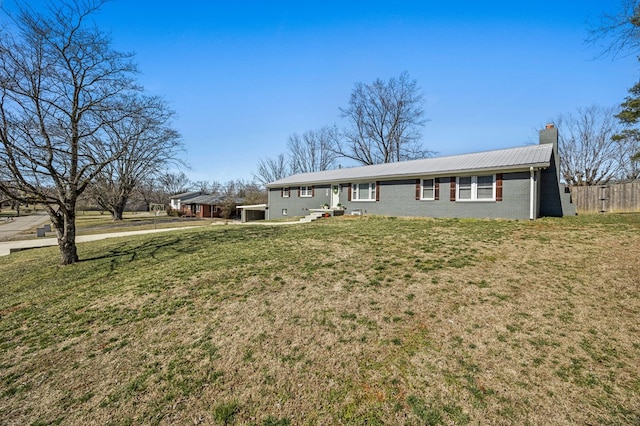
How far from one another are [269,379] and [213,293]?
280 cm

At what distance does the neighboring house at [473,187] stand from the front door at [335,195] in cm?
48

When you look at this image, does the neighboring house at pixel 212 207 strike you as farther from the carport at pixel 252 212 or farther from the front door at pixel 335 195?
the front door at pixel 335 195

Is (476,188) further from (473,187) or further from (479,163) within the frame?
(479,163)

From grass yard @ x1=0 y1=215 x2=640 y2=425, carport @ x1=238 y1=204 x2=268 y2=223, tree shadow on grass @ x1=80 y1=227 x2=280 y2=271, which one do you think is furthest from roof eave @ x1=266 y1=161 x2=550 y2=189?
tree shadow on grass @ x1=80 y1=227 x2=280 y2=271

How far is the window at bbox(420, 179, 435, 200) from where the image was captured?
48.2ft

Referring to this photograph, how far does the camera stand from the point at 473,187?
13352mm

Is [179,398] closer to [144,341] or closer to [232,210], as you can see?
[144,341]

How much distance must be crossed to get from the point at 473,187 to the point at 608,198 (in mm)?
7337

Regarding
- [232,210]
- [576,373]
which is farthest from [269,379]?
[232,210]

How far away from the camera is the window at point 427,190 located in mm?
14703

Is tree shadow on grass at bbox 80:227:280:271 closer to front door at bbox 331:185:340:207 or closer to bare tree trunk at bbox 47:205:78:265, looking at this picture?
bare tree trunk at bbox 47:205:78:265

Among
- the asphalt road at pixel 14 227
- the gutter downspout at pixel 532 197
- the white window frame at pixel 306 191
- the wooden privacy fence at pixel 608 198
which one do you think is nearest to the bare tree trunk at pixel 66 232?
the white window frame at pixel 306 191

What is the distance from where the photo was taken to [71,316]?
5191 millimetres

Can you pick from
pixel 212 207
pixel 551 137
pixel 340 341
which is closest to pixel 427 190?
pixel 551 137
